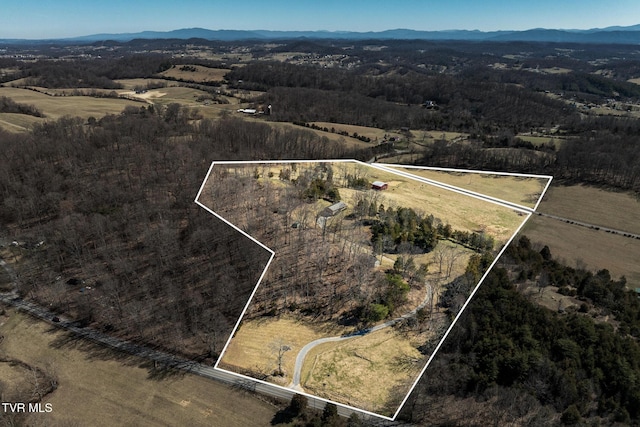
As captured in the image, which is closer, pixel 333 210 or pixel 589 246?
pixel 333 210

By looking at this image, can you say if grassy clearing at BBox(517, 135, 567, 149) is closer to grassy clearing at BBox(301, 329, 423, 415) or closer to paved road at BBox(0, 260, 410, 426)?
paved road at BBox(0, 260, 410, 426)

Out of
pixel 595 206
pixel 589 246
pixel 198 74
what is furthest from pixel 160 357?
pixel 198 74

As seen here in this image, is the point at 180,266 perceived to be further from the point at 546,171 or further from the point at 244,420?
the point at 546,171

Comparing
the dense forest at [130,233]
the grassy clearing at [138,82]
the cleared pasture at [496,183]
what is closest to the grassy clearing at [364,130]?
the dense forest at [130,233]

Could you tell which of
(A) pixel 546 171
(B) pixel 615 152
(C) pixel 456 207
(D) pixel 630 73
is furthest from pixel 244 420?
(D) pixel 630 73

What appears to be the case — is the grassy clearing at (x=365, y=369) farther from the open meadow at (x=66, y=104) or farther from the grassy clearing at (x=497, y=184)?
the open meadow at (x=66, y=104)

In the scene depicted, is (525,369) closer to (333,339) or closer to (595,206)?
(333,339)
